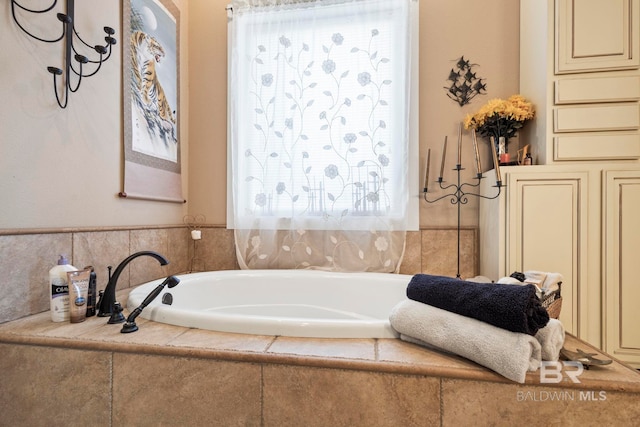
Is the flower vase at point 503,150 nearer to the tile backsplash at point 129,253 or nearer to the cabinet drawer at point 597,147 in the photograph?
the cabinet drawer at point 597,147

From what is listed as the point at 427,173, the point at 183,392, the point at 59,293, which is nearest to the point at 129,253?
the point at 59,293

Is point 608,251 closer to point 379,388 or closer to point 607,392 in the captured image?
point 607,392

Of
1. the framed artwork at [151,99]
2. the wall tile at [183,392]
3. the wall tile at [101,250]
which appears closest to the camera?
the wall tile at [183,392]

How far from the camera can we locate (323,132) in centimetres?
189

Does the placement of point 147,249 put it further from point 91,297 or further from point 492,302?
point 492,302

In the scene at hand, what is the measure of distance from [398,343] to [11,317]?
4.33ft

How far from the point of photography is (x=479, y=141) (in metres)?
1.87

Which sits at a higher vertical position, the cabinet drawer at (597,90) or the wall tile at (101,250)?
the cabinet drawer at (597,90)

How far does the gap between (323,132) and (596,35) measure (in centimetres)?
142

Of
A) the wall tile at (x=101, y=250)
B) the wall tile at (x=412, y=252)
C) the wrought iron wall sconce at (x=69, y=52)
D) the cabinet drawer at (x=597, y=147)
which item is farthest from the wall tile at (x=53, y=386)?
the cabinet drawer at (x=597, y=147)

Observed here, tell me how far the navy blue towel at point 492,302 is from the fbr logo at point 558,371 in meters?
0.08

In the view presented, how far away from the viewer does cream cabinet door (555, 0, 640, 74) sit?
1466mm

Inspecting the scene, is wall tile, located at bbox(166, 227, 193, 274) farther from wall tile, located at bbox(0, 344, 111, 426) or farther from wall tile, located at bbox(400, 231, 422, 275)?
wall tile, located at bbox(400, 231, 422, 275)

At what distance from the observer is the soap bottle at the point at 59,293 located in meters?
1.07
